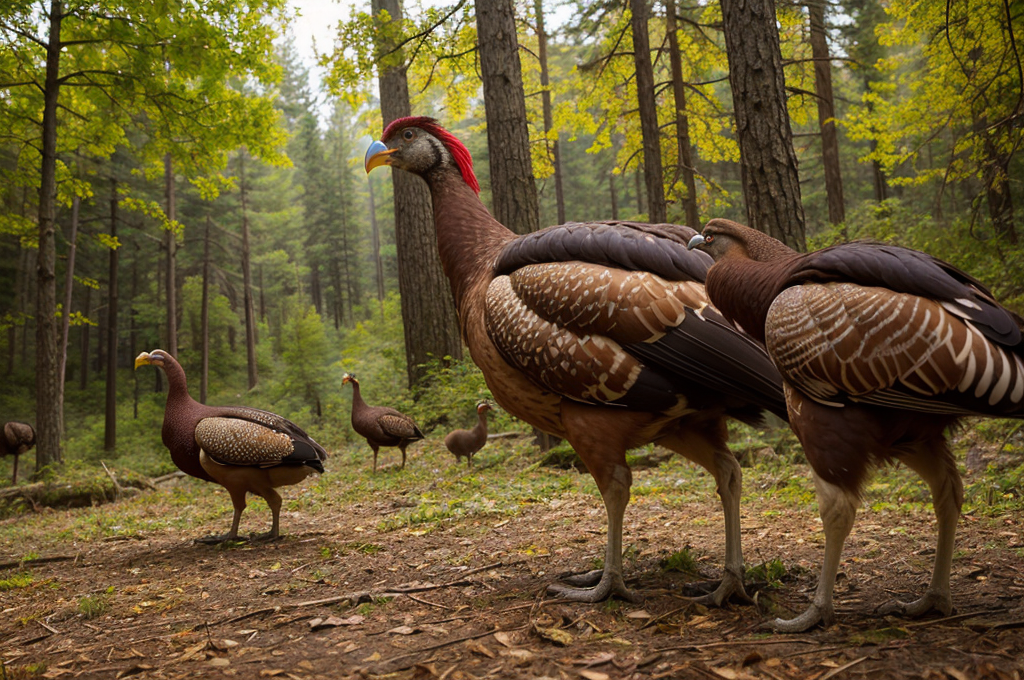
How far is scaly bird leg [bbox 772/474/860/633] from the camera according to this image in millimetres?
2484

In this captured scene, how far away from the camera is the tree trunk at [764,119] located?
580 cm

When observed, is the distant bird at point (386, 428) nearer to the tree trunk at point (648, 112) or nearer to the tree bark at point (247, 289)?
the tree trunk at point (648, 112)

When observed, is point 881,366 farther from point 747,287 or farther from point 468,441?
point 468,441

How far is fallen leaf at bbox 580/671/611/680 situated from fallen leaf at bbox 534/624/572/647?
31 cm

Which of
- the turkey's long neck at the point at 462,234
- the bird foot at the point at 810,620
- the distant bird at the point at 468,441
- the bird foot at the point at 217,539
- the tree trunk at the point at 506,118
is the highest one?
the tree trunk at the point at 506,118

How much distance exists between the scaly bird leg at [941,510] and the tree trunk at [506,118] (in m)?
5.79

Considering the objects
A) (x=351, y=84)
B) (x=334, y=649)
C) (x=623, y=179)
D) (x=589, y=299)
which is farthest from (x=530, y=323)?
(x=623, y=179)

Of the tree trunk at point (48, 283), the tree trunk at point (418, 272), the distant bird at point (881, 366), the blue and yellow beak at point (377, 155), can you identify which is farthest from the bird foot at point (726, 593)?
the tree trunk at point (48, 283)

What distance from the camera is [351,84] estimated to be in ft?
35.2

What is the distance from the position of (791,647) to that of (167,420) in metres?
5.45

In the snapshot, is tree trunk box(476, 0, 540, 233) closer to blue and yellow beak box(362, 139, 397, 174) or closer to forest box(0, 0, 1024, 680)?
forest box(0, 0, 1024, 680)

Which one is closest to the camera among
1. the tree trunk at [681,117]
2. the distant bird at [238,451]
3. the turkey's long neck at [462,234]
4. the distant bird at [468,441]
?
the turkey's long neck at [462,234]

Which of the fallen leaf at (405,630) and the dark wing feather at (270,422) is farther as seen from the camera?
the dark wing feather at (270,422)

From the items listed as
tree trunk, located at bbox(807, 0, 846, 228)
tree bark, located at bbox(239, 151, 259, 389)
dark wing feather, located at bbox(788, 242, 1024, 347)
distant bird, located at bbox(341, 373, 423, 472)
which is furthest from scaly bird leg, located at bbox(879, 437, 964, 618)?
tree bark, located at bbox(239, 151, 259, 389)
